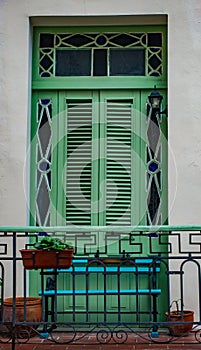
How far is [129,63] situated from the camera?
7.74m

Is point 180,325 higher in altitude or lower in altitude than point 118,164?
lower

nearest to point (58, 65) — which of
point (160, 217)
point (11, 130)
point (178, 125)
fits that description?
point (11, 130)

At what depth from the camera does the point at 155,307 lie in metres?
6.88

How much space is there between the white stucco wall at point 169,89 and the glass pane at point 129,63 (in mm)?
383

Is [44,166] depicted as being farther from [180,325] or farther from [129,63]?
[180,325]

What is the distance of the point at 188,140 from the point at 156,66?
0.99 metres

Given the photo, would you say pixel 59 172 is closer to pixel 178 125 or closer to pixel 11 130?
pixel 11 130

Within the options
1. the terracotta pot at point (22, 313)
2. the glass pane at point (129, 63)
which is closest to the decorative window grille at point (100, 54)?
the glass pane at point (129, 63)

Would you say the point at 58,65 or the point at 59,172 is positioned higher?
the point at 58,65

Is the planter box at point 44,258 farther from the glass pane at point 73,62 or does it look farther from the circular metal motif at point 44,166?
the glass pane at point 73,62

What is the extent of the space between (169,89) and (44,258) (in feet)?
8.77

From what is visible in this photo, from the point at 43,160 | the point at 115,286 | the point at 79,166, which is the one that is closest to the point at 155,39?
the point at 79,166

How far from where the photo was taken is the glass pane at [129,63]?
774cm

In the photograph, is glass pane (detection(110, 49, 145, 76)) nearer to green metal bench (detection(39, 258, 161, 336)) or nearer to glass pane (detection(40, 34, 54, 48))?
glass pane (detection(40, 34, 54, 48))
